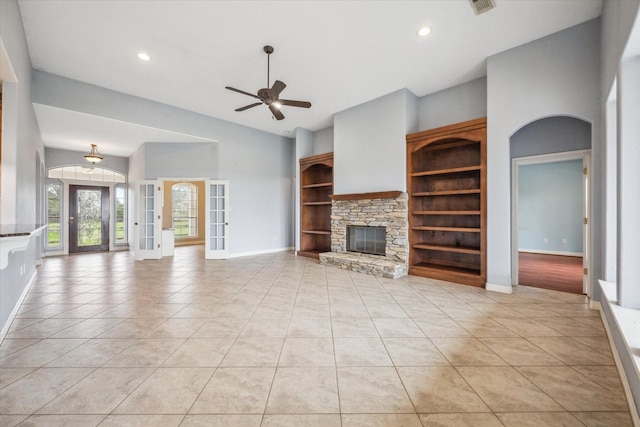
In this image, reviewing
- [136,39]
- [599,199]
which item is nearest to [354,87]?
[136,39]

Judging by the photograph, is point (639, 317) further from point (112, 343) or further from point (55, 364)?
point (55, 364)

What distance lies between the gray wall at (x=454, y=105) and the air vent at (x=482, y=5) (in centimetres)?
189

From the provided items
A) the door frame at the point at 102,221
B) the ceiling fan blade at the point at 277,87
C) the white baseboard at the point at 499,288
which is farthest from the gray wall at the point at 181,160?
the white baseboard at the point at 499,288

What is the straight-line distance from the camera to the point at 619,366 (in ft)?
6.24

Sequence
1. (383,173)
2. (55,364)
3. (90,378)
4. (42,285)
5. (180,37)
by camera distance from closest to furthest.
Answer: (90,378) < (55,364) < (180,37) < (42,285) < (383,173)

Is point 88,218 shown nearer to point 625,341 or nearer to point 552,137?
point 625,341

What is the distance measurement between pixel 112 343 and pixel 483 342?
3.34 metres

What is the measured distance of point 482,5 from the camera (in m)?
2.87

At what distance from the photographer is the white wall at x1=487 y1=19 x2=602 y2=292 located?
10.5 feet

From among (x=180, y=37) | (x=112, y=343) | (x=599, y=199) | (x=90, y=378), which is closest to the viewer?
(x=90, y=378)

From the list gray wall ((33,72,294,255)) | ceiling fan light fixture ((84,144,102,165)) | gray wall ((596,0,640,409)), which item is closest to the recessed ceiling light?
gray wall ((596,0,640,409))

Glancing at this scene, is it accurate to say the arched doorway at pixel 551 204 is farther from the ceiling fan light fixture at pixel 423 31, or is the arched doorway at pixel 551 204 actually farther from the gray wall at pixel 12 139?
the gray wall at pixel 12 139

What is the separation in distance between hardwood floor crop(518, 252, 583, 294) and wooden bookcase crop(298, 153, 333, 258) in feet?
14.3

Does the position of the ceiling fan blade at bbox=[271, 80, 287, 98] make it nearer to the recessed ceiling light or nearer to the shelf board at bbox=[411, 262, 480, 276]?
the recessed ceiling light
